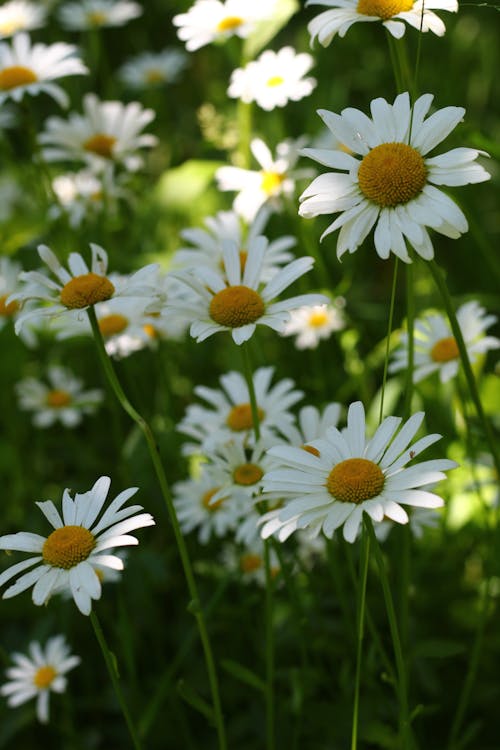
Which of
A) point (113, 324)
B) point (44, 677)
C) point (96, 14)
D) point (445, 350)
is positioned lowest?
point (44, 677)

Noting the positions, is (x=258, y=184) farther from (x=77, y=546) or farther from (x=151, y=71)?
(x=151, y=71)

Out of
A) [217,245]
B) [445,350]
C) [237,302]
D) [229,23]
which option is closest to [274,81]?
[229,23]

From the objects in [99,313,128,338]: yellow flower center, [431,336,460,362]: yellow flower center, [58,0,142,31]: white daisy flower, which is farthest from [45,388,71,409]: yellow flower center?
[58,0,142,31]: white daisy flower

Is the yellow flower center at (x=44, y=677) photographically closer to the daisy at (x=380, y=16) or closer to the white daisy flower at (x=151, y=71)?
the daisy at (x=380, y=16)

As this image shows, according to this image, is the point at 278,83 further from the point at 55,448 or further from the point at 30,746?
the point at 30,746

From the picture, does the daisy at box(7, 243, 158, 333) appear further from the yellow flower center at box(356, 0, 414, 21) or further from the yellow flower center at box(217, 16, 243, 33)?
the yellow flower center at box(217, 16, 243, 33)
